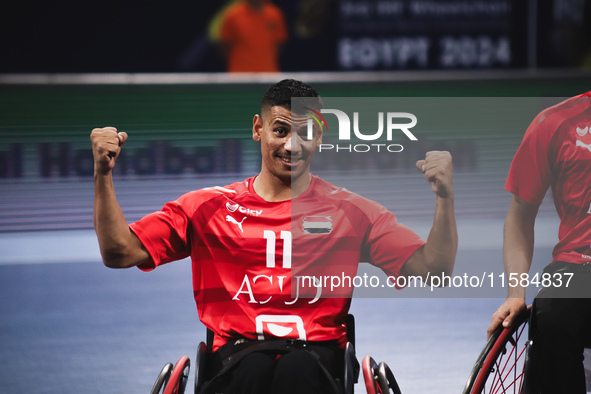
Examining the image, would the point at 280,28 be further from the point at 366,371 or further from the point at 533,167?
the point at 366,371

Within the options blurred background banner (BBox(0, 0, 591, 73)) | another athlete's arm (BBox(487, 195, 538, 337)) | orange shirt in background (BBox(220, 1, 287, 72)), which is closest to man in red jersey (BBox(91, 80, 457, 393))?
another athlete's arm (BBox(487, 195, 538, 337))

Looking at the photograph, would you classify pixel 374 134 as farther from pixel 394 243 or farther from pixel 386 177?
pixel 386 177

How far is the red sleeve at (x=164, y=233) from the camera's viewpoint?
2.45 m

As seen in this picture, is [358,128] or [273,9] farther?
[273,9]

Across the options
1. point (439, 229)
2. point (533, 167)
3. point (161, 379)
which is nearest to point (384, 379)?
point (439, 229)

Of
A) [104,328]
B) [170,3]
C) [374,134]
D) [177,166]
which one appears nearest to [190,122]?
[177,166]

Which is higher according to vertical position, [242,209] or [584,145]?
[584,145]

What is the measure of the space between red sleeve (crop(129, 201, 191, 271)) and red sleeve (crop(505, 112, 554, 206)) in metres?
1.15

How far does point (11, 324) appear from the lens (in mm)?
4363

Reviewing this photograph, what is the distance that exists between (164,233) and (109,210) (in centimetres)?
24

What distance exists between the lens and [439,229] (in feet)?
7.85

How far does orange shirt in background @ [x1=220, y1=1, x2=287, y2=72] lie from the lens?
8.02m

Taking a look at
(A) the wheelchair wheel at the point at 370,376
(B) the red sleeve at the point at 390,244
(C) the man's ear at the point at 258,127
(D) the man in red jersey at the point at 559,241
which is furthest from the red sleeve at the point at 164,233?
(D) the man in red jersey at the point at 559,241

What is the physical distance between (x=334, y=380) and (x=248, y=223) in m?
0.61
